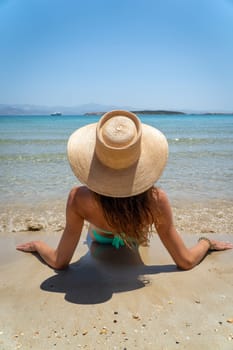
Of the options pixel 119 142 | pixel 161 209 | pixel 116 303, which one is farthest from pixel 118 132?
pixel 116 303

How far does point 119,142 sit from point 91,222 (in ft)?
2.51

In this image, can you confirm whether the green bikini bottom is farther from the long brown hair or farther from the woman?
the long brown hair

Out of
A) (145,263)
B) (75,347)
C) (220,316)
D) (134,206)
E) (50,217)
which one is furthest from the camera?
(50,217)

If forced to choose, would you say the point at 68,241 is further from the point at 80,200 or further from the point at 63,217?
the point at 63,217

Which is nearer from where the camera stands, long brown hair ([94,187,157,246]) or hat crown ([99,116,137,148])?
hat crown ([99,116,137,148])

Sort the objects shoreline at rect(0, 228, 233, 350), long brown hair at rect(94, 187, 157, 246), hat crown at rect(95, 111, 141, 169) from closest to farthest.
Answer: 1. shoreline at rect(0, 228, 233, 350)
2. hat crown at rect(95, 111, 141, 169)
3. long brown hair at rect(94, 187, 157, 246)

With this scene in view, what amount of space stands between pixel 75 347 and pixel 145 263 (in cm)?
116

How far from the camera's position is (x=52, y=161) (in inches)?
324

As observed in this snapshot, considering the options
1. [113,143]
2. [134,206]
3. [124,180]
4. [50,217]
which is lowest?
[50,217]

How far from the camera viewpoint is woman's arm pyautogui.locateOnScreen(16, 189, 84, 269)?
2.21 m

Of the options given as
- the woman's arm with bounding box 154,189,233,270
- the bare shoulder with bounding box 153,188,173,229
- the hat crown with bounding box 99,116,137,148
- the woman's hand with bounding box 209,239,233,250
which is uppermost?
the hat crown with bounding box 99,116,137,148

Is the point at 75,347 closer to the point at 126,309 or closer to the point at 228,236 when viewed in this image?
the point at 126,309

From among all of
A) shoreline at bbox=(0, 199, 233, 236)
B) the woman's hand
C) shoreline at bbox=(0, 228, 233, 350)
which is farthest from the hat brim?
shoreline at bbox=(0, 199, 233, 236)

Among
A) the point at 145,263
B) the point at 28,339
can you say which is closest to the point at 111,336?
the point at 28,339
